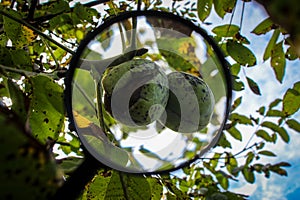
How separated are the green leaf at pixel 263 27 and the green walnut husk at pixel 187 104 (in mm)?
596

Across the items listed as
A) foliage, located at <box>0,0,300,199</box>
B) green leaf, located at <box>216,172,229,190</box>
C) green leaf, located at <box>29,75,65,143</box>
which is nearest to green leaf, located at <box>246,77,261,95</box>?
foliage, located at <box>0,0,300,199</box>

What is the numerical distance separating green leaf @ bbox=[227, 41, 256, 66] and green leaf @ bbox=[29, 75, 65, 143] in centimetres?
62

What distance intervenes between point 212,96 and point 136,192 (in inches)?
12.4

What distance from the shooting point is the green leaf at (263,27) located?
133 cm

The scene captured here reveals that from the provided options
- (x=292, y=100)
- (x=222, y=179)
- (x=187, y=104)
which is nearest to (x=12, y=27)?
(x=187, y=104)

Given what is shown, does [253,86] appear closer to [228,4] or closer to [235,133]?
[228,4]

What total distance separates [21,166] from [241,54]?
1134 millimetres

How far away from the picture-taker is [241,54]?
4.12 ft

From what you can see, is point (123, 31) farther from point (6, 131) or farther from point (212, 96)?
point (6, 131)

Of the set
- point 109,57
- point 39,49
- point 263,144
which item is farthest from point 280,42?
point 39,49

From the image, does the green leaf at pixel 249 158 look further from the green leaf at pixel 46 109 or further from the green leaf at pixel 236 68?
the green leaf at pixel 46 109

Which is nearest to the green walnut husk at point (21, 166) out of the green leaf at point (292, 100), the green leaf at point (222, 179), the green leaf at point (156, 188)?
the green leaf at point (156, 188)

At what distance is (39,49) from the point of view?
181 centimetres

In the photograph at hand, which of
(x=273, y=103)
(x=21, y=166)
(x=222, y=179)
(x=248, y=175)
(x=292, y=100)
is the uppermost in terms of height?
(x=21, y=166)
